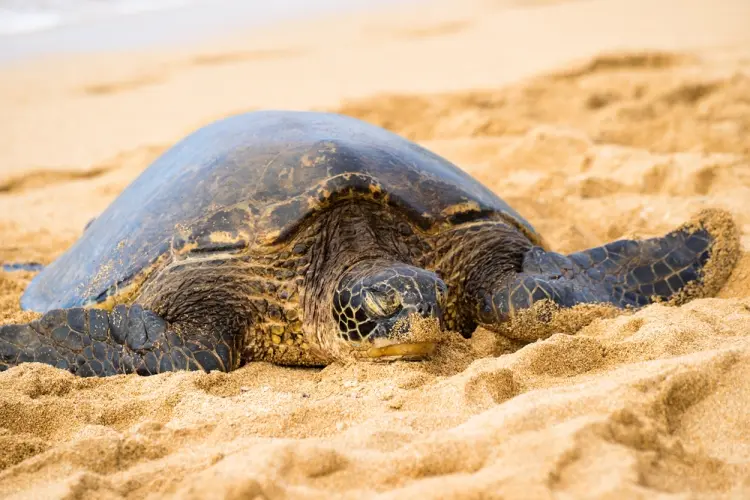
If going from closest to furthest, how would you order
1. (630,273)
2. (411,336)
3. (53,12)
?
(411,336)
(630,273)
(53,12)

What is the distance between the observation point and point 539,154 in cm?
638

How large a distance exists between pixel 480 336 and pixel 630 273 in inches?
32.4

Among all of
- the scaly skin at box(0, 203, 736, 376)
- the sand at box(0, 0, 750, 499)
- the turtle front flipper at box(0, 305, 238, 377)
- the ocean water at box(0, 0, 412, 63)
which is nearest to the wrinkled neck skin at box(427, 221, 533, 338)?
the scaly skin at box(0, 203, 736, 376)

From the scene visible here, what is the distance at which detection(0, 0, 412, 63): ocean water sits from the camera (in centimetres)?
1986

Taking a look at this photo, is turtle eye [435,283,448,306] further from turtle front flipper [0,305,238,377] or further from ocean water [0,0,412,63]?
ocean water [0,0,412,63]

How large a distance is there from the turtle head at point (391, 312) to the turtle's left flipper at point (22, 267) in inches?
114

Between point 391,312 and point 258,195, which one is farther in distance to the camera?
point 258,195

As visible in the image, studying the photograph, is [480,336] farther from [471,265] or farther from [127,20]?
[127,20]

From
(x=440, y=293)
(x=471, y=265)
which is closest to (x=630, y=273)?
(x=471, y=265)

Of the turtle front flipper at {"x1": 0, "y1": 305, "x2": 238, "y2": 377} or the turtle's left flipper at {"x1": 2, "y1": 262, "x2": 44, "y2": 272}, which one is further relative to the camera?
the turtle's left flipper at {"x1": 2, "y1": 262, "x2": 44, "y2": 272}

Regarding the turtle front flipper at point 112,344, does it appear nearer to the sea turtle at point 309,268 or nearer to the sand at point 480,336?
the sea turtle at point 309,268

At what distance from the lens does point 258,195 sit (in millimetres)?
3500

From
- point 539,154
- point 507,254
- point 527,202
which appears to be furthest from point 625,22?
point 507,254

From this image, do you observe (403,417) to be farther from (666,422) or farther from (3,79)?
(3,79)
